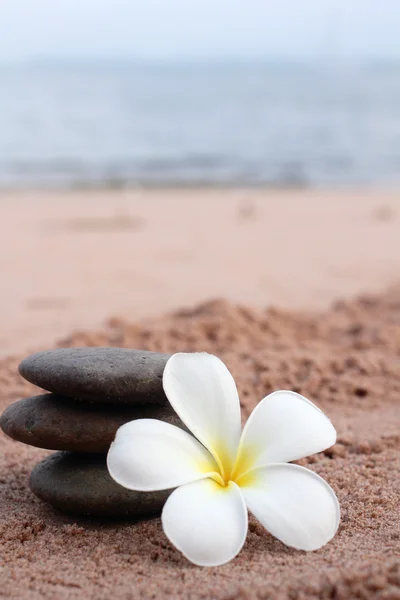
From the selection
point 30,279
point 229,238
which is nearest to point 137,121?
point 229,238

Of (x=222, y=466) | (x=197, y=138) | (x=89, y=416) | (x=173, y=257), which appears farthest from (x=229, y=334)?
(x=197, y=138)

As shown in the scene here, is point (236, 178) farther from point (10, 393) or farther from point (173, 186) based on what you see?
point (10, 393)

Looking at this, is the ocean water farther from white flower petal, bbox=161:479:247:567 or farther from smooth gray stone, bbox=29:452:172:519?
white flower petal, bbox=161:479:247:567

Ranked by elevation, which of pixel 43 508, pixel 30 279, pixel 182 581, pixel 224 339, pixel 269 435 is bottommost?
pixel 30 279

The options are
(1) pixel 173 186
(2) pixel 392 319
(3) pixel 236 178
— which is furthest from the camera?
(3) pixel 236 178

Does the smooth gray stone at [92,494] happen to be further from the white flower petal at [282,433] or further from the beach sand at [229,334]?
the white flower petal at [282,433]

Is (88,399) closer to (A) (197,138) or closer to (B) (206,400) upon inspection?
(B) (206,400)
